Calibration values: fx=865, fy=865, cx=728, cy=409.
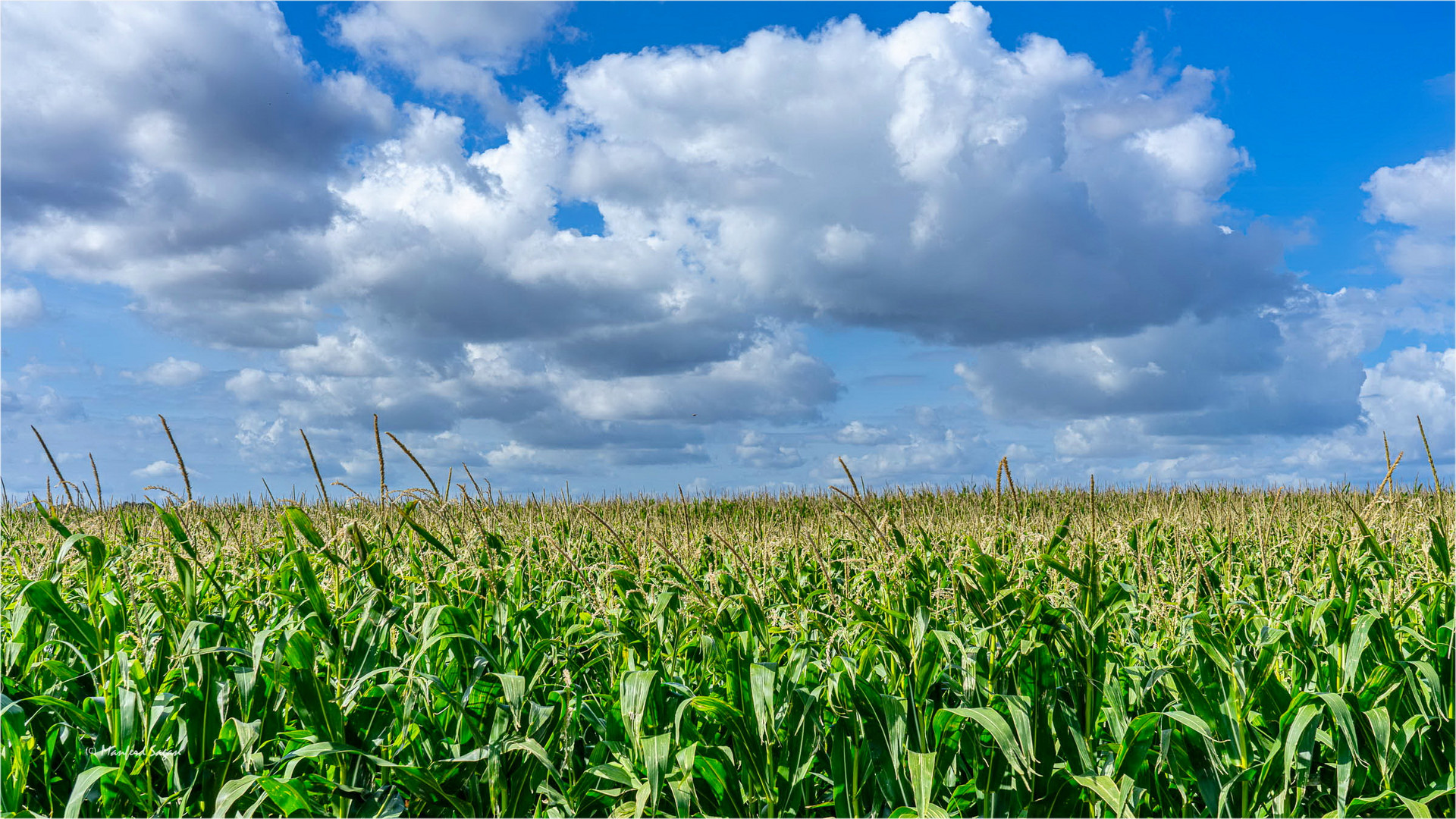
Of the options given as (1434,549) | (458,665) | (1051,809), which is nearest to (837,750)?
(1051,809)

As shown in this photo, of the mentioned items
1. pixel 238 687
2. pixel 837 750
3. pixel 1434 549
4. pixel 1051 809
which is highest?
pixel 1434 549

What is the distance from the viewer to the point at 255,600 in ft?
12.1

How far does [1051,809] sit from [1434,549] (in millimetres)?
3127

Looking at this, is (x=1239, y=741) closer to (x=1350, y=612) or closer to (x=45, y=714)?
(x=1350, y=612)

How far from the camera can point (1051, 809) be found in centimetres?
269

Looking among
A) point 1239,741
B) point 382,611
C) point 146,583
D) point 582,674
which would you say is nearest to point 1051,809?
point 1239,741

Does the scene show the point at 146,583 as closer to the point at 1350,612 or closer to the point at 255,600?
the point at 255,600

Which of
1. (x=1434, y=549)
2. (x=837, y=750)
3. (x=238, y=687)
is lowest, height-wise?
(x=837, y=750)

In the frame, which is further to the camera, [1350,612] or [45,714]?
[1350,612]

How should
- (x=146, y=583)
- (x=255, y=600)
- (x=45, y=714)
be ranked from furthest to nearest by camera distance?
(x=146, y=583) → (x=255, y=600) → (x=45, y=714)

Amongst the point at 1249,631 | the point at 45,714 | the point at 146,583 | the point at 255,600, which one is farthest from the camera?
the point at 146,583

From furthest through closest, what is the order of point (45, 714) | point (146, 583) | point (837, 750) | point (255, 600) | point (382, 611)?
point (146, 583) → point (255, 600) → point (382, 611) → point (45, 714) → point (837, 750)

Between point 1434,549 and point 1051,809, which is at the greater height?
point 1434,549

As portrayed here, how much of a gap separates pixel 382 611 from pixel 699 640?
1246mm
